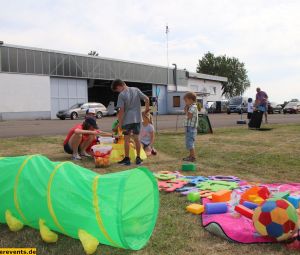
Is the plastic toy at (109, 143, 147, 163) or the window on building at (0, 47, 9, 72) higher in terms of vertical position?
the window on building at (0, 47, 9, 72)

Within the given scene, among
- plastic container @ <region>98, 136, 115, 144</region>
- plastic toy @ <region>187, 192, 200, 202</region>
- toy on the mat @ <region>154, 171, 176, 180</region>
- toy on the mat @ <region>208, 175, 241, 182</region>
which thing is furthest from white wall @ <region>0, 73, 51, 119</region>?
plastic toy @ <region>187, 192, 200, 202</region>

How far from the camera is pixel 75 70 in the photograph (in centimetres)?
4016

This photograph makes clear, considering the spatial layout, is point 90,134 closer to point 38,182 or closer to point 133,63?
point 38,182

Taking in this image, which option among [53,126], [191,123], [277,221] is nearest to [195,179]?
[191,123]

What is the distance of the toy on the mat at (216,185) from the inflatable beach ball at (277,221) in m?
1.76

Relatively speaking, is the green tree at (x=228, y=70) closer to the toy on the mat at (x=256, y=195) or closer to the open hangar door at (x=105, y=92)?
the open hangar door at (x=105, y=92)

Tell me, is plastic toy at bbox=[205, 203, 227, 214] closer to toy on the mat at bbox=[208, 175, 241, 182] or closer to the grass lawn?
the grass lawn

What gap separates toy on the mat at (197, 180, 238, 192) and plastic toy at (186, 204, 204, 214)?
2.89 feet

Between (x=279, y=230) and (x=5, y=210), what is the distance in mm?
2711

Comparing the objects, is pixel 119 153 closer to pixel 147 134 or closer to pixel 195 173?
pixel 147 134

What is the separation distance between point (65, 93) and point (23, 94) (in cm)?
484

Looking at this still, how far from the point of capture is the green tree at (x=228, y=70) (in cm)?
9050

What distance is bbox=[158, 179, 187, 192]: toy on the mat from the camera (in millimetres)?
5348

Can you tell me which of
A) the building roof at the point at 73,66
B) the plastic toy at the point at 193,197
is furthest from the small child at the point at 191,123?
the building roof at the point at 73,66
